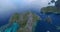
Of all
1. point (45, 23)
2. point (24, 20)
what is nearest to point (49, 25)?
point (45, 23)

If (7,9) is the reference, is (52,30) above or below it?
below

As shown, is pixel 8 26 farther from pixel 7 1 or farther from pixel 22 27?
pixel 7 1

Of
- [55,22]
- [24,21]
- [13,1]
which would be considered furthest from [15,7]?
[55,22]

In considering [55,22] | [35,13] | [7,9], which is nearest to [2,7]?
[7,9]

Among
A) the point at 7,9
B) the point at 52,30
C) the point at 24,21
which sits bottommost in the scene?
the point at 52,30

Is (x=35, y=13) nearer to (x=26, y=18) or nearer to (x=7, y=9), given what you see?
(x=26, y=18)

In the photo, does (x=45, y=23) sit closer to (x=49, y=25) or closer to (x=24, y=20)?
(x=49, y=25)
